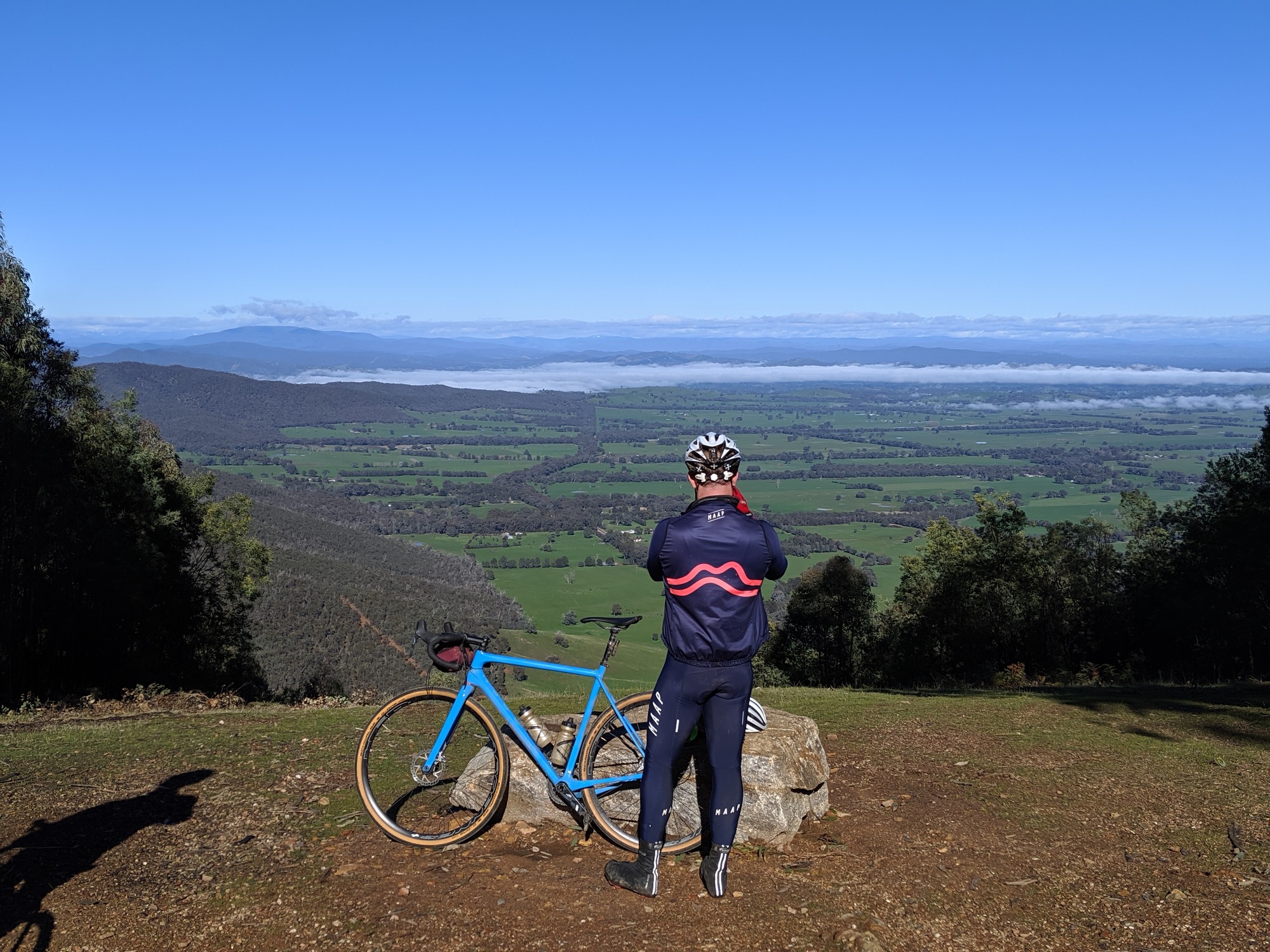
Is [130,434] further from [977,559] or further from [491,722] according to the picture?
[977,559]

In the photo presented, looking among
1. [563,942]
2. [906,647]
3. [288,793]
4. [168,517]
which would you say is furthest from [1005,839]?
[906,647]

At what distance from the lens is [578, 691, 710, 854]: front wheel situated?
5.34 m

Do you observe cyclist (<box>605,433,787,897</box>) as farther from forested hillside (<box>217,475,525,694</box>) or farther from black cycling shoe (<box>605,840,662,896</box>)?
forested hillside (<box>217,475,525,694</box>)

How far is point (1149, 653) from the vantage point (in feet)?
82.4

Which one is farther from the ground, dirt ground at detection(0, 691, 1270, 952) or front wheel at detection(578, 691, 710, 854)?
front wheel at detection(578, 691, 710, 854)

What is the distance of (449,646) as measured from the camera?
557 cm

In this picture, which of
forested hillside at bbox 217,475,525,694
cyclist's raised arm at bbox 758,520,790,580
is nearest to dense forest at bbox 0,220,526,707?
forested hillside at bbox 217,475,525,694

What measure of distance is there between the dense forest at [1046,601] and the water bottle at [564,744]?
61.8 feet

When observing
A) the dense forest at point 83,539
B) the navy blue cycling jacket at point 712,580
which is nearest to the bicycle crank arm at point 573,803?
the navy blue cycling jacket at point 712,580

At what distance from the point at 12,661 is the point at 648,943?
652 inches

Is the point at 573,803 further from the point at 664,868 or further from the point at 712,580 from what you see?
the point at 712,580

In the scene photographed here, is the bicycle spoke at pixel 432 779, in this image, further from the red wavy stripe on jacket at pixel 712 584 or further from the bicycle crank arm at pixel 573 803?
the red wavy stripe on jacket at pixel 712 584

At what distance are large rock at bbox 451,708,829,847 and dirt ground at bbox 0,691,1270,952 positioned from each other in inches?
5.1

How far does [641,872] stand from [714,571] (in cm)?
181
